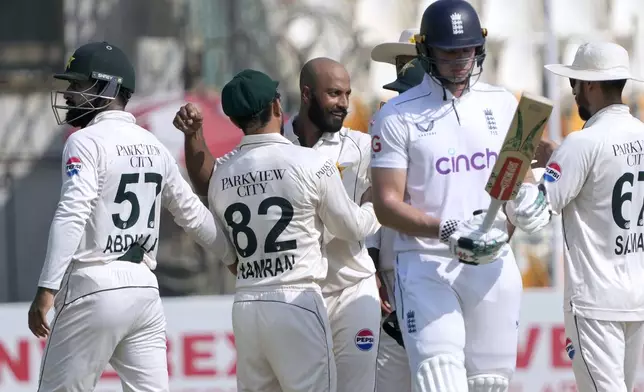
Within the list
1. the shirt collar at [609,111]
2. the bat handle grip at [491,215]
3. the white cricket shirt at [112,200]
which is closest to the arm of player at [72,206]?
the white cricket shirt at [112,200]

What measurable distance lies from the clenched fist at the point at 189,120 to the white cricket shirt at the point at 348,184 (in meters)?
0.83

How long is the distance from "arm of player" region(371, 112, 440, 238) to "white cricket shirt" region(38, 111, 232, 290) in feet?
2.98

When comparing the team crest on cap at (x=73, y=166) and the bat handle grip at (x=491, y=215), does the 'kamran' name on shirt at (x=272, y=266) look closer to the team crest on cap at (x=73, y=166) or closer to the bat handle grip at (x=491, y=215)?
the team crest on cap at (x=73, y=166)

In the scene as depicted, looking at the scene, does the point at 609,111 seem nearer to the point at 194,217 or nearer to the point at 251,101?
the point at 251,101

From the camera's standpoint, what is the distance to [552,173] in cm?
622

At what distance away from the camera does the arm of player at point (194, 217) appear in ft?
20.1

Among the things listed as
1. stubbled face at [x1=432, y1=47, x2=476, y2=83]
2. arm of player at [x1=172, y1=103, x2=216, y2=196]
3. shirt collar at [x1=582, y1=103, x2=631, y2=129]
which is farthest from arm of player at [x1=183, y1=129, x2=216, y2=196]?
shirt collar at [x1=582, y1=103, x2=631, y2=129]

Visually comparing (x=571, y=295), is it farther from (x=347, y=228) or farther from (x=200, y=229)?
(x=200, y=229)

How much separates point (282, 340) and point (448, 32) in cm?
154

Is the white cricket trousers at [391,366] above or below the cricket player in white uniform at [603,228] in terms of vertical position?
below

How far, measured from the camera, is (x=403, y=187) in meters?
5.62

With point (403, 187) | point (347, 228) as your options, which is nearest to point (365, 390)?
point (347, 228)

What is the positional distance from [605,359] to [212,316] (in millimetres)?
3828

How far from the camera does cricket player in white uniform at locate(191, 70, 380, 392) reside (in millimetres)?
5957
